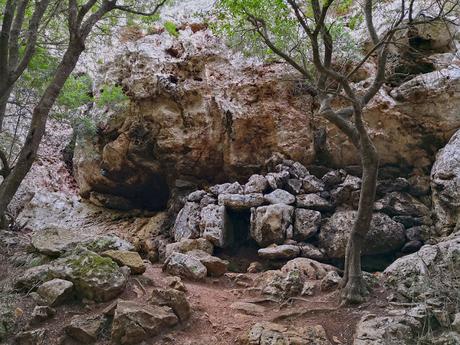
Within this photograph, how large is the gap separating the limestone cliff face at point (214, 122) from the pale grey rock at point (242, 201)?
1.60 m

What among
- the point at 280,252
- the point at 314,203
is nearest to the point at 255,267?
the point at 280,252

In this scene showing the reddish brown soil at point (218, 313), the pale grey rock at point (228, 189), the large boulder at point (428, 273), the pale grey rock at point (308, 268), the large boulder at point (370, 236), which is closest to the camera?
the reddish brown soil at point (218, 313)

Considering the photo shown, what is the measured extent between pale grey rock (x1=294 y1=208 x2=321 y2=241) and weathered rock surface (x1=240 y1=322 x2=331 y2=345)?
4.31m

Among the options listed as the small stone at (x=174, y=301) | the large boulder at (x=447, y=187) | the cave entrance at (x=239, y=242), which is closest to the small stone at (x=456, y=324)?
the small stone at (x=174, y=301)

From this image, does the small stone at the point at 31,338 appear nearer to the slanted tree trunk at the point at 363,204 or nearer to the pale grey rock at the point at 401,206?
the slanted tree trunk at the point at 363,204

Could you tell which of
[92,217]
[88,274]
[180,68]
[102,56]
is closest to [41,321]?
[88,274]

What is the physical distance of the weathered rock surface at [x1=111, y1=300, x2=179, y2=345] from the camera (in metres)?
4.87

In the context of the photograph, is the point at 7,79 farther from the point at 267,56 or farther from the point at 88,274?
the point at 267,56

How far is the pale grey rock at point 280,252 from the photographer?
8.99 metres

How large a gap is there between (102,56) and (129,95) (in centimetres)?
330

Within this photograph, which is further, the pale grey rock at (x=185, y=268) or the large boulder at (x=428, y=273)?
the pale grey rock at (x=185, y=268)

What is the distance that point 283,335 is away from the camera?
5.00 metres

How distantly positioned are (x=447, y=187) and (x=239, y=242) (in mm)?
5237

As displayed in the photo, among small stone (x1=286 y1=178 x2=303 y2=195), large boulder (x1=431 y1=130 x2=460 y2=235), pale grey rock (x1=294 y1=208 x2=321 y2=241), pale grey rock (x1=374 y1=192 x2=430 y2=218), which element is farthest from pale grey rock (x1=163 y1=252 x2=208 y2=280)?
large boulder (x1=431 y1=130 x2=460 y2=235)
